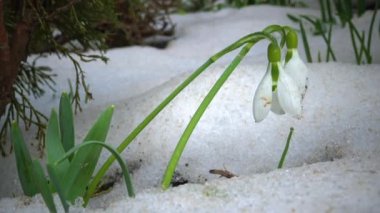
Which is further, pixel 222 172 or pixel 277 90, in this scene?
pixel 222 172

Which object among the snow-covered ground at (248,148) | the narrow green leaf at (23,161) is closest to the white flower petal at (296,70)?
the snow-covered ground at (248,148)

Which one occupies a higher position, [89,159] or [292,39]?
[292,39]

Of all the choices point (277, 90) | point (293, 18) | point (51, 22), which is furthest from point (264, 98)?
point (293, 18)

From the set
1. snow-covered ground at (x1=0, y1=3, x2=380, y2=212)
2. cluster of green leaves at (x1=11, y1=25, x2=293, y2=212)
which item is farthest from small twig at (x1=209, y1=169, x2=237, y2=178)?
cluster of green leaves at (x1=11, y1=25, x2=293, y2=212)

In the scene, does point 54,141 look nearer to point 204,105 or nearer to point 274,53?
point 204,105

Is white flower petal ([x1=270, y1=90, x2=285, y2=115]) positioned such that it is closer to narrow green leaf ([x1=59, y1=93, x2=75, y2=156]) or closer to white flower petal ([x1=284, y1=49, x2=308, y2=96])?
white flower petal ([x1=284, y1=49, x2=308, y2=96])

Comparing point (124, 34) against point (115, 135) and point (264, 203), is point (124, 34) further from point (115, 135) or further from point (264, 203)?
point (264, 203)

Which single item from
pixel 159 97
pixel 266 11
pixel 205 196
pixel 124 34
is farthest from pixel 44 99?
pixel 266 11
